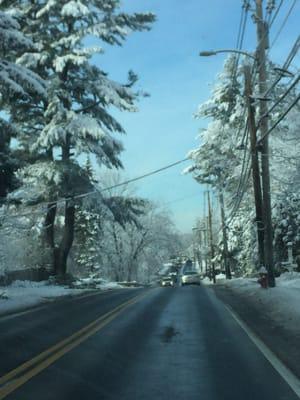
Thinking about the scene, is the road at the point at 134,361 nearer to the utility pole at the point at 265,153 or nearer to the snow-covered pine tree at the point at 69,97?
the utility pole at the point at 265,153

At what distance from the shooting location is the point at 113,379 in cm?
780

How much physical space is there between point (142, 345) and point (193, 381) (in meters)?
3.16

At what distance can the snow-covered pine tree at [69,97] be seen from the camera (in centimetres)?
3481

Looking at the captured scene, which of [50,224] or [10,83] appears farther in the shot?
[50,224]

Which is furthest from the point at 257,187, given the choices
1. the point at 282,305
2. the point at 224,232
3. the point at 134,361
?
the point at 224,232

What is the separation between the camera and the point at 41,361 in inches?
359

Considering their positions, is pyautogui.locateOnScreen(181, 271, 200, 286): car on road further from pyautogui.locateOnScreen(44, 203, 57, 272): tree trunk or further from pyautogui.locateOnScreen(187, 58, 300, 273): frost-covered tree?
pyautogui.locateOnScreen(44, 203, 57, 272): tree trunk

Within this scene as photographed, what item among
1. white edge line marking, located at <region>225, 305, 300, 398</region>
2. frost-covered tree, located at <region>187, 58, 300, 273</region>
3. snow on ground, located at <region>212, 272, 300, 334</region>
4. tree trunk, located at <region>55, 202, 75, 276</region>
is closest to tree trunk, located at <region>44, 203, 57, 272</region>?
tree trunk, located at <region>55, 202, 75, 276</region>

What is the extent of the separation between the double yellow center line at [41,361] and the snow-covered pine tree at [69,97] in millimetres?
21825

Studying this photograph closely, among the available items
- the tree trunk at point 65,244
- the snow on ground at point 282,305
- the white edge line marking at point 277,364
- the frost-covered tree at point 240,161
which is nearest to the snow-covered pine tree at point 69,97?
the tree trunk at point 65,244

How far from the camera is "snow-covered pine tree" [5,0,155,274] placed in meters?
34.8

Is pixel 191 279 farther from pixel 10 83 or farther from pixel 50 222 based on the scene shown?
pixel 10 83

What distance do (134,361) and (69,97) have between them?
92.7 ft

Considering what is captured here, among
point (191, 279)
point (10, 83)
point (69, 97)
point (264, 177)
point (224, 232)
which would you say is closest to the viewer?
point (10, 83)
